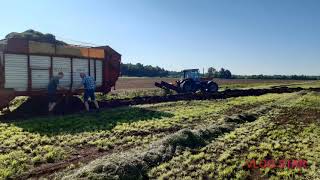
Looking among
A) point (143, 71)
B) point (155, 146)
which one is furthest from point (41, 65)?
point (143, 71)

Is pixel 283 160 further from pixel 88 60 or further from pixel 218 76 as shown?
pixel 218 76

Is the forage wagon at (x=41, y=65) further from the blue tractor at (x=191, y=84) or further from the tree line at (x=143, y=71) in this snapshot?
the tree line at (x=143, y=71)

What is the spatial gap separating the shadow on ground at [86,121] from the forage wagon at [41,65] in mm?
2991

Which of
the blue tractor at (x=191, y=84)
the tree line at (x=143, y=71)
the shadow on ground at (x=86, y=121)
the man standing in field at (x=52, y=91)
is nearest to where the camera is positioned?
the shadow on ground at (x=86, y=121)

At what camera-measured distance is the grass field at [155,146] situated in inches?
385

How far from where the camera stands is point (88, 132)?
15531 mm

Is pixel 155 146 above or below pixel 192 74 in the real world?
below

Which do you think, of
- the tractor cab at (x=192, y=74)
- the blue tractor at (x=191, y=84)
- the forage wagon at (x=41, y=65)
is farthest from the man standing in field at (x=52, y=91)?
the tractor cab at (x=192, y=74)

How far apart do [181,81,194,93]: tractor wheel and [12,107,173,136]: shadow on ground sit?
17.2 m

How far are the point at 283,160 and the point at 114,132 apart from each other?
6.61 meters

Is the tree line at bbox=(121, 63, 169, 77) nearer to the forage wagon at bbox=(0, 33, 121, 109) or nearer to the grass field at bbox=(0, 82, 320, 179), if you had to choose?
the forage wagon at bbox=(0, 33, 121, 109)

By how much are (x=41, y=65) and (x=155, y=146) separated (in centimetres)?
1250

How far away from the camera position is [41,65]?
22422mm

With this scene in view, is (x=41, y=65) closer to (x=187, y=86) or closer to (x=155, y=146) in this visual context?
(x=155, y=146)
